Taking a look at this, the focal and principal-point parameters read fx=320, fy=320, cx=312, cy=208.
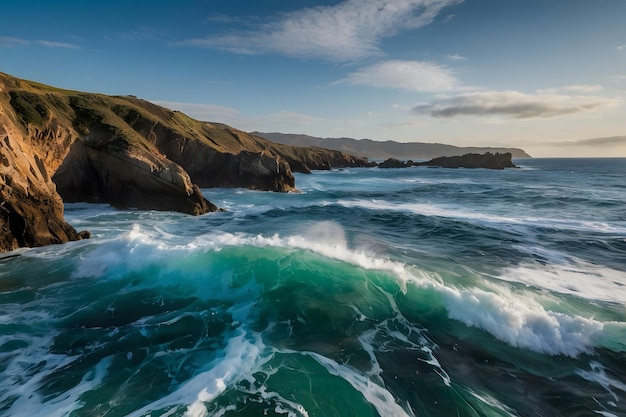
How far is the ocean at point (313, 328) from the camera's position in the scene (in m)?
7.04

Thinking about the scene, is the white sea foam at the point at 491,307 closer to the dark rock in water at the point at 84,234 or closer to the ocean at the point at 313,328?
the ocean at the point at 313,328

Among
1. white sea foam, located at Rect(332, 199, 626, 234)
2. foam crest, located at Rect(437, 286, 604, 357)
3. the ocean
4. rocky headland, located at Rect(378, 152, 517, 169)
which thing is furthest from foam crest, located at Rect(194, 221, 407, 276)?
rocky headland, located at Rect(378, 152, 517, 169)

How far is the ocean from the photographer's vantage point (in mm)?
7035

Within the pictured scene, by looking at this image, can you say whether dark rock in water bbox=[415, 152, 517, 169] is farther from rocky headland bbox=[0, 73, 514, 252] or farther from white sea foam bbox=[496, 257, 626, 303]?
white sea foam bbox=[496, 257, 626, 303]

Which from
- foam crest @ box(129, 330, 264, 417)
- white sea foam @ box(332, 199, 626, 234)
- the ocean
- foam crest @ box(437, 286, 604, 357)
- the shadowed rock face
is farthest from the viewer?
the shadowed rock face

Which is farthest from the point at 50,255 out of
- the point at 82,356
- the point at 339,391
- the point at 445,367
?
the point at 445,367

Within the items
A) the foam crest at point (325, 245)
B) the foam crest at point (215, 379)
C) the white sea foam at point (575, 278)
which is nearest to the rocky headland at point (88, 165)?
the foam crest at point (325, 245)

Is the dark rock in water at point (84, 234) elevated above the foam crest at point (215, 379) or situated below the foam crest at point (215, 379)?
above

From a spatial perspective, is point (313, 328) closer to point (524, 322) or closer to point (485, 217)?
point (524, 322)

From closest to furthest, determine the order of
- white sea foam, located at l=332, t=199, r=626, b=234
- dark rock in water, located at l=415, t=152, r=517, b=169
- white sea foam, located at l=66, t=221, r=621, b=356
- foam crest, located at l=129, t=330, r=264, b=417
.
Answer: foam crest, located at l=129, t=330, r=264, b=417 < white sea foam, located at l=66, t=221, r=621, b=356 < white sea foam, located at l=332, t=199, r=626, b=234 < dark rock in water, located at l=415, t=152, r=517, b=169

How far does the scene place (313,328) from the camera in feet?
32.3

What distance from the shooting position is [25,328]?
9406mm

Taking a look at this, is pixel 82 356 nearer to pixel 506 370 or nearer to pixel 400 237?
pixel 506 370

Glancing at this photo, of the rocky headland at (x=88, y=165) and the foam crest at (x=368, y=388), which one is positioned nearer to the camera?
the foam crest at (x=368, y=388)
